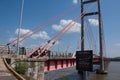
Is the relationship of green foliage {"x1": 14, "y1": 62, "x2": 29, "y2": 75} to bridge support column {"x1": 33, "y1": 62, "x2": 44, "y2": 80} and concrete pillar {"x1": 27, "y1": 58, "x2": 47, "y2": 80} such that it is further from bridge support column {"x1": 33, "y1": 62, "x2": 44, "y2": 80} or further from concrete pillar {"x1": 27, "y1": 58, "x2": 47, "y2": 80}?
bridge support column {"x1": 33, "y1": 62, "x2": 44, "y2": 80}

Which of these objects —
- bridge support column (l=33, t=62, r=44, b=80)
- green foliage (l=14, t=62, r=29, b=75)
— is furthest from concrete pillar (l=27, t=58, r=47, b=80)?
green foliage (l=14, t=62, r=29, b=75)

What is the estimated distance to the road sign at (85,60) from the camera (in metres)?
18.6

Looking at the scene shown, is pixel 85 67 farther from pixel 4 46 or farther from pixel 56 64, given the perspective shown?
pixel 4 46

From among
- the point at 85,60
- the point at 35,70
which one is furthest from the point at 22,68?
the point at 85,60

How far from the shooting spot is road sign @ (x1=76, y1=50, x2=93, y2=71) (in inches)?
731

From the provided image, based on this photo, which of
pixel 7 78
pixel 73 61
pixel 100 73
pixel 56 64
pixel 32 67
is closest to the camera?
pixel 7 78

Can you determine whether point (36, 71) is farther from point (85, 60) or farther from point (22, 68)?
point (85, 60)

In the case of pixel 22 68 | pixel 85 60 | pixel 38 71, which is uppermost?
pixel 85 60

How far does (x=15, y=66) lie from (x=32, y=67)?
4.81ft

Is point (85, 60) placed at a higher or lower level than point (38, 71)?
higher

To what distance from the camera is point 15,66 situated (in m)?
14.1

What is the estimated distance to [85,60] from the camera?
18859 millimetres

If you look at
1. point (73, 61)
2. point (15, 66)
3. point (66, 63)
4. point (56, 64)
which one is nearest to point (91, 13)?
point (73, 61)

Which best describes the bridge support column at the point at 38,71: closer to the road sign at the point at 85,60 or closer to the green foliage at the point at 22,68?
the green foliage at the point at 22,68
